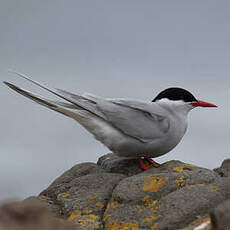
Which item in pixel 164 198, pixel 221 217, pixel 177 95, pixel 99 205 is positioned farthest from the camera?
pixel 177 95

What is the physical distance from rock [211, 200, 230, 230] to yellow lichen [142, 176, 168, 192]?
2.74m

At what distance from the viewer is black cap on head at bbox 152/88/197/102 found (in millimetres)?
7934

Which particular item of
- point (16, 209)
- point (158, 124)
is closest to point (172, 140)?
point (158, 124)

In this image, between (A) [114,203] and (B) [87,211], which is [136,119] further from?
(B) [87,211]

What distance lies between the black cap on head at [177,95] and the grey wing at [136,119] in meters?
0.48

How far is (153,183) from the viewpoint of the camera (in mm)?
6516

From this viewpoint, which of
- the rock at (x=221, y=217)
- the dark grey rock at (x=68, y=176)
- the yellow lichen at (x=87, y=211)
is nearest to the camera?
the rock at (x=221, y=217)

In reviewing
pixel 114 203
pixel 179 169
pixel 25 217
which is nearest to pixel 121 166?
pixel 179 169

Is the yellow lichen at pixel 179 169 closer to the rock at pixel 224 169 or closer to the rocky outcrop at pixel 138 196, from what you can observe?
the rocky outcrop at pixel 138 196

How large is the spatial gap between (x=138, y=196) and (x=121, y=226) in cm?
61

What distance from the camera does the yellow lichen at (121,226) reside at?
5849mm

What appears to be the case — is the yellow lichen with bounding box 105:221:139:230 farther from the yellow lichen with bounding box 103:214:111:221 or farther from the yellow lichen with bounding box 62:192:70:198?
the yellow lichen with bounding box 62:192:70:198

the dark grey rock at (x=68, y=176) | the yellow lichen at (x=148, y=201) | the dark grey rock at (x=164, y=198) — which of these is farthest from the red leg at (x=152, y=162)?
the yellow lichen at (x=148, y=201)

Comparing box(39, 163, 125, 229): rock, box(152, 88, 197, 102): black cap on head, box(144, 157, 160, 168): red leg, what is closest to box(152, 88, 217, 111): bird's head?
box(152, 88, 197, 102): black cap on head
